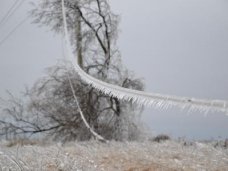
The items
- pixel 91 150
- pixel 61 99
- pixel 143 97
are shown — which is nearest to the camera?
pixel 143 97

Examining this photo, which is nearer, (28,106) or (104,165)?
(104,165)

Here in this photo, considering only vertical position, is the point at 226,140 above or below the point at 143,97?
below

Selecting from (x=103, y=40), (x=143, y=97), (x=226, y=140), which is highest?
(x=103, y=40)

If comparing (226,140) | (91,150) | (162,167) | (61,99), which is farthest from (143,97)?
(61,99)

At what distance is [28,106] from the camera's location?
18.5 meters

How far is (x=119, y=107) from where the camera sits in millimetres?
18125

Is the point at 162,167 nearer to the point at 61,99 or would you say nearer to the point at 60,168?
the point at 60,168

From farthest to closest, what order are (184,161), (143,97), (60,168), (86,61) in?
(86,61), (184,161), (60,168), (143,97)

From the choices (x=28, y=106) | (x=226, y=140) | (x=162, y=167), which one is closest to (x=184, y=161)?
(x=162, y=167)

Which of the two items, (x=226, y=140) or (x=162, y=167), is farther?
(x=226, y=140)

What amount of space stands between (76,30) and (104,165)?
12812 millimetres

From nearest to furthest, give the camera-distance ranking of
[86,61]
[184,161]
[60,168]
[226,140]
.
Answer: [60,168] → [184,161] → [226,140] → [86,61]

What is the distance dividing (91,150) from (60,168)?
131 inches

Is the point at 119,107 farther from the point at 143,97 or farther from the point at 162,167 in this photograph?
the point at 143,97
